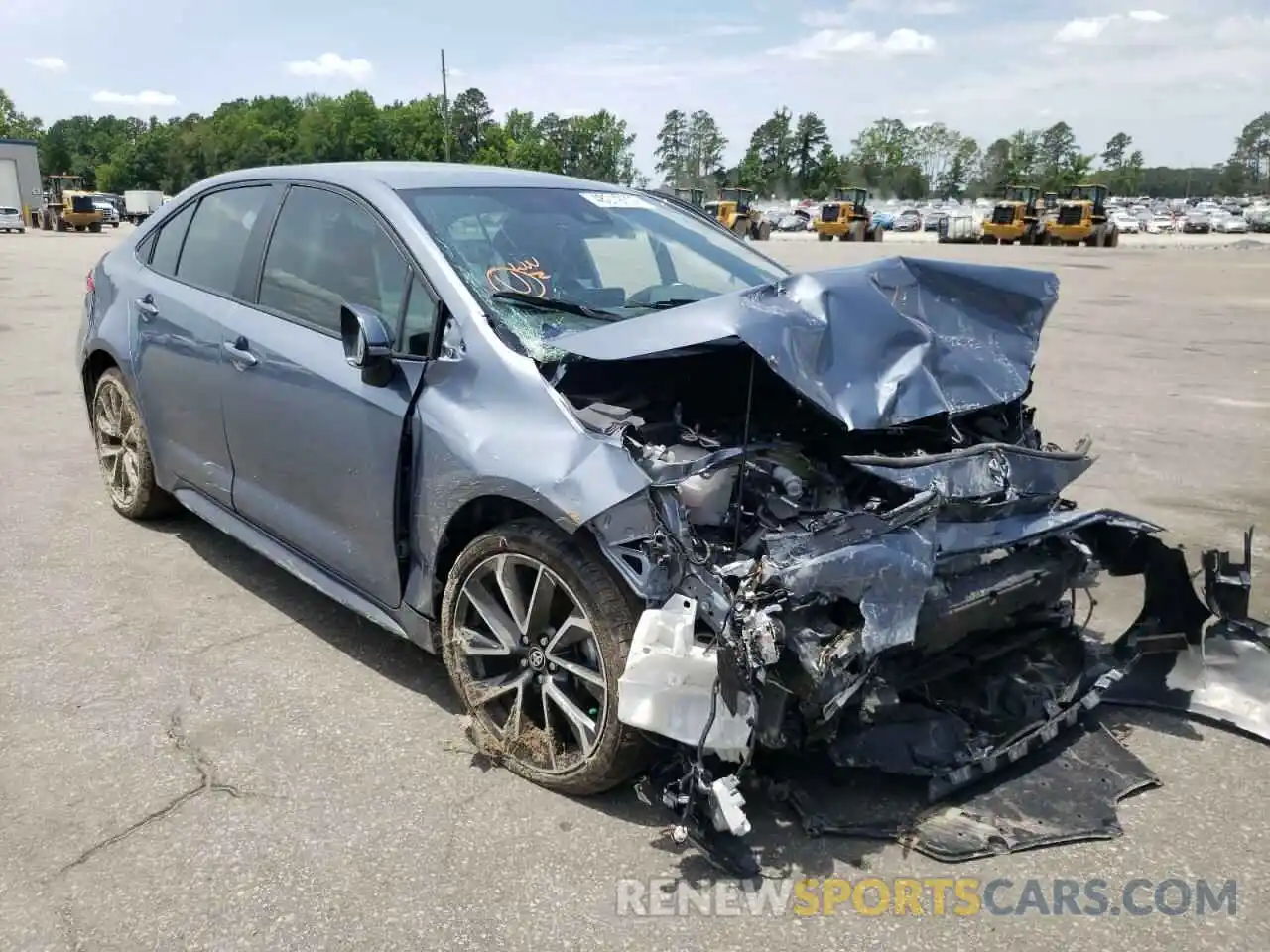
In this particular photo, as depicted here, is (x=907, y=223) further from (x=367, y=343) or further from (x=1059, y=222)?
(x=367, y=343)

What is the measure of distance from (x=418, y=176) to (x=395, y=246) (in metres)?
0.52

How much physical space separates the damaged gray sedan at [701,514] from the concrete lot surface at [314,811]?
0.16m

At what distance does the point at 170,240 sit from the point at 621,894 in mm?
3916

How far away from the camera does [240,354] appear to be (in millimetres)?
3994

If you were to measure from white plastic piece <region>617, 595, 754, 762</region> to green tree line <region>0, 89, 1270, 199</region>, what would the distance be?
245 feet

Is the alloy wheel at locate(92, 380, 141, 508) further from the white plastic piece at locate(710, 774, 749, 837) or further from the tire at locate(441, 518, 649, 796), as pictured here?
the white plastic piece at locate(710, 774, 749, 837)

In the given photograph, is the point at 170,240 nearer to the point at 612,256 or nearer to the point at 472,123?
the point at 612,256

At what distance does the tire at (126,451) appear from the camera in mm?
5094

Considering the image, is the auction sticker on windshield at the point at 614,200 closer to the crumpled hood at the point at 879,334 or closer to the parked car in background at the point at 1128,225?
the crumpled hood at the point at 879,334

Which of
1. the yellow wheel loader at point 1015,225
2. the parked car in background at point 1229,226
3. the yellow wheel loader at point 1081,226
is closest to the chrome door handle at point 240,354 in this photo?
the yellow wheel loader at point 1081,226

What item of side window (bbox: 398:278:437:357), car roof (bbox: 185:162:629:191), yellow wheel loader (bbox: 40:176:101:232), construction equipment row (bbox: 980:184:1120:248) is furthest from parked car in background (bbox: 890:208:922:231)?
Result: side window (bbox: 398:278:437:357)

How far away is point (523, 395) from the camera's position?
3039mm

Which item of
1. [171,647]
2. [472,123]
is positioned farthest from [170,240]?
[472,123]

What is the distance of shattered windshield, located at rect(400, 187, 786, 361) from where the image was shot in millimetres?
3428
